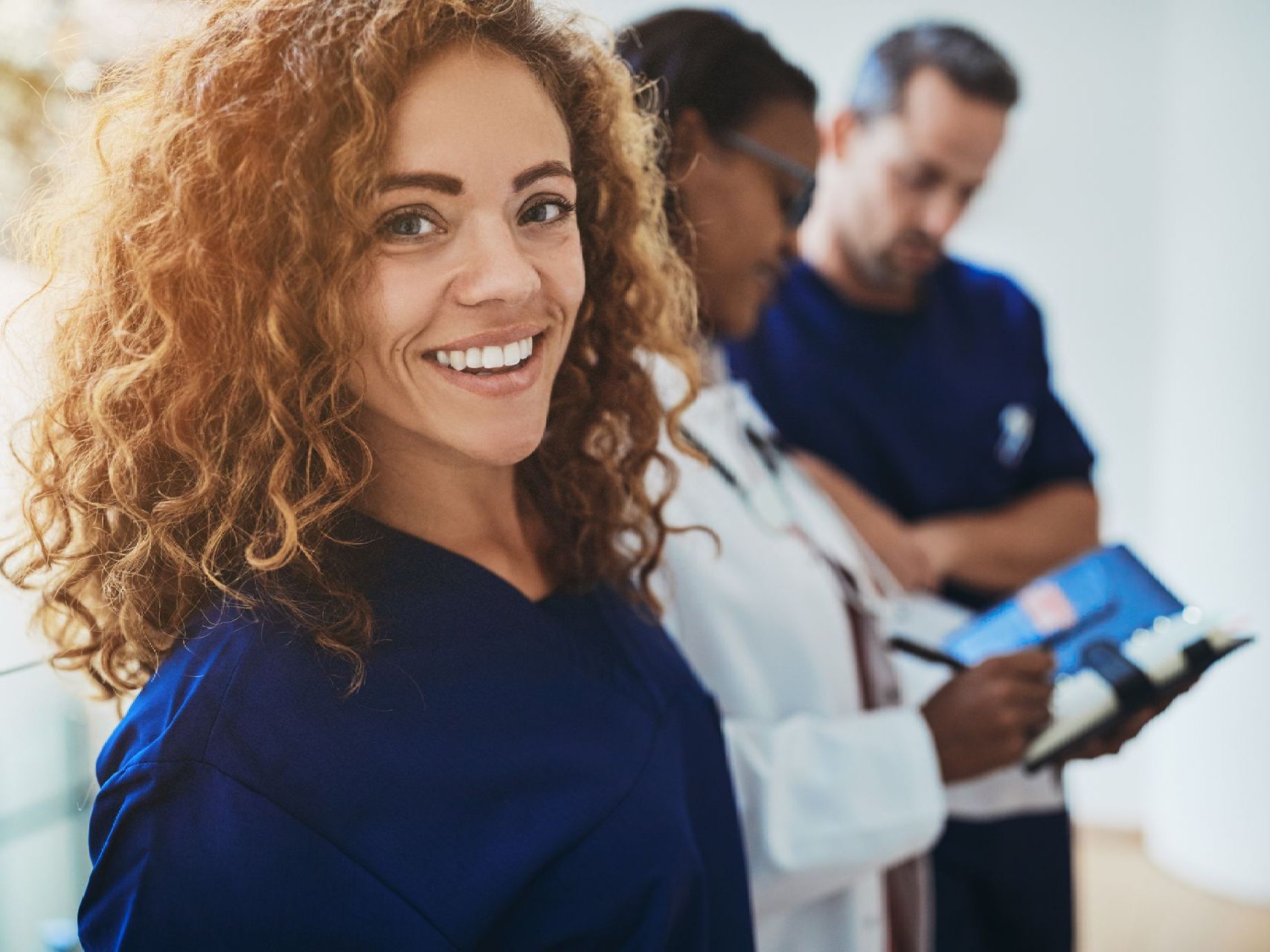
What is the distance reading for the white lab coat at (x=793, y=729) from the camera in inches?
49.4

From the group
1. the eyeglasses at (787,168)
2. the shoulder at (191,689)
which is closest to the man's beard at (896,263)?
the eyeglasses at (787,168)

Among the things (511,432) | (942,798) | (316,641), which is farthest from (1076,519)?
(316,641)

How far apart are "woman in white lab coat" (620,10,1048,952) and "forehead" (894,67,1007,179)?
587 mm

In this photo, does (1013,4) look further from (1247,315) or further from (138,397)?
(138,397)

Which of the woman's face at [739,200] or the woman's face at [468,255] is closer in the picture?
the woman's face at [468,255]

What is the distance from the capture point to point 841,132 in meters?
2.15

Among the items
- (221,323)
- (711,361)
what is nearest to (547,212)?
(221,323)

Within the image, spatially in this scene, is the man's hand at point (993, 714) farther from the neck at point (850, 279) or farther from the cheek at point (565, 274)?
the neck at point (850, 279)

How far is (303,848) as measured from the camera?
776 mm

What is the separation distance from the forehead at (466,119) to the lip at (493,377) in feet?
0.44

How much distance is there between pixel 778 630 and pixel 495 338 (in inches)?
24.4

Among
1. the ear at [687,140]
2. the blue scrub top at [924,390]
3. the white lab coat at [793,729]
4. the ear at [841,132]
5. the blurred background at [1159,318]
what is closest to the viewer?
the white lab coat at [793,729]

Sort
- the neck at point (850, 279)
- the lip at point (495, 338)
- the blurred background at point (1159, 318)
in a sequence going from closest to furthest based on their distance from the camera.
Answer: the lip at point (495, 338) → the neck at point (850, 279) → the blurred background at point (1159, 318)

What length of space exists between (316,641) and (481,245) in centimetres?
34
